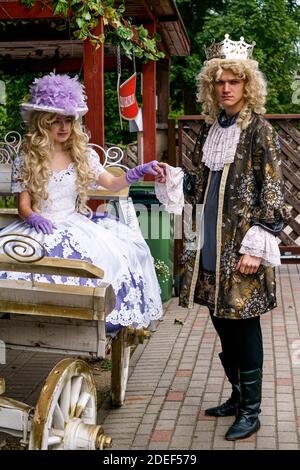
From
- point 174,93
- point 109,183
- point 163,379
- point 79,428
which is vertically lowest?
point 163,379

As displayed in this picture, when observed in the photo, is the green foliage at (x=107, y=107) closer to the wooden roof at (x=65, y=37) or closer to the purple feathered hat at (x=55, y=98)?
the wooden roof at (x=65, y=37)

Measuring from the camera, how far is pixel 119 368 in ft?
14.6

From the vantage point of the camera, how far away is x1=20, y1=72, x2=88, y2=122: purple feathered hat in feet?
13.2

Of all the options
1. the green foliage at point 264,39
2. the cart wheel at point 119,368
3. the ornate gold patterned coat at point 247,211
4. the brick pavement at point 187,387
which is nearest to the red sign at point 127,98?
the brick pavement at point 187,387

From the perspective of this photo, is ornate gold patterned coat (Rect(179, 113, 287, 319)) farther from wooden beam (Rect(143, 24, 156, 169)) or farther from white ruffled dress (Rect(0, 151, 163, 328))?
wooden beam (Rect(143, 24, 156, 169))

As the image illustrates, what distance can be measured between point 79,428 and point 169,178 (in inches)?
57.0

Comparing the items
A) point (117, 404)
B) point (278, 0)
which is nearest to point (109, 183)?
point (117, 404)

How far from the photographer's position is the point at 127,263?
411cm

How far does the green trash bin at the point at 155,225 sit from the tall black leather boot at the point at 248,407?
10.5 ft

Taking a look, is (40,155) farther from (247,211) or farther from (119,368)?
(119,368)

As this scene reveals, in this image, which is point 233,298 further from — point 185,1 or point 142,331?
point 185,1

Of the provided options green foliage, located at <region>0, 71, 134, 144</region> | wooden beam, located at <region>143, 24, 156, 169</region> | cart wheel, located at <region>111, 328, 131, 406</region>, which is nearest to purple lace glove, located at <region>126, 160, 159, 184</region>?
cart wheel, located at <region>111, 328, 131, 406</region>

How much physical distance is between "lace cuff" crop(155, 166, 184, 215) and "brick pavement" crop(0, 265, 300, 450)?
3.91 ft

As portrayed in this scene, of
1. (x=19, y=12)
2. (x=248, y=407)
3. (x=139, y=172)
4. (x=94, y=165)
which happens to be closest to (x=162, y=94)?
(x=19, y=12)
